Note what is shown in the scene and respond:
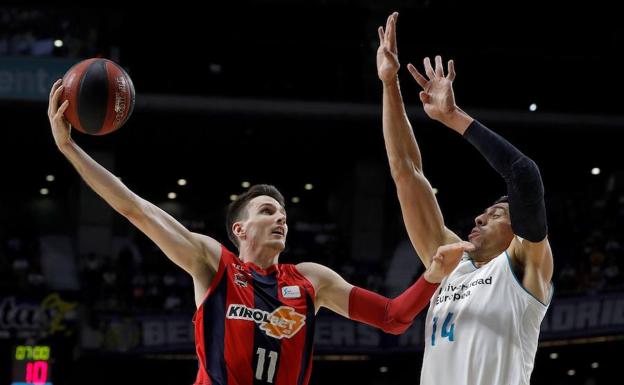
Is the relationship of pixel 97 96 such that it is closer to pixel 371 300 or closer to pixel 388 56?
pixel 388 56

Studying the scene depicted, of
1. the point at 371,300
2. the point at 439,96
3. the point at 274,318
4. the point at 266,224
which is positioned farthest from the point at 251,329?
the point at 439,96

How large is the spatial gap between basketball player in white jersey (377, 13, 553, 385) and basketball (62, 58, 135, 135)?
1401mm

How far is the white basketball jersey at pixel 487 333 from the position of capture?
4359 mm

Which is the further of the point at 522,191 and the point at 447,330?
the point at 447,330

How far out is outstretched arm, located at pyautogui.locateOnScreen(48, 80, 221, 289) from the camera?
4.39 meters

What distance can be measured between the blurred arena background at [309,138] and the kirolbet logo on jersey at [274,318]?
12.7 meters

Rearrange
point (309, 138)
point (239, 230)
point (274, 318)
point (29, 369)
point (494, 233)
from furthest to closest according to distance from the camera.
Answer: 1. point (309, 138)
2. point (29, 369)
3. point (239, 230)
4. point (494, 233)
5. point (274, 318)

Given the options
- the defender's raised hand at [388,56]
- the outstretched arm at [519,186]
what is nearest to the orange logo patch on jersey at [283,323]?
the outstretched arm at [519,186]

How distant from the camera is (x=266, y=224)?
4.90 metres

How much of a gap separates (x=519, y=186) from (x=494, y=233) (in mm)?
669

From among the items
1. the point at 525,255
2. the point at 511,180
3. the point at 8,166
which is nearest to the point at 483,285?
the point at 525,255

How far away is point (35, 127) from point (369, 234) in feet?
24.6

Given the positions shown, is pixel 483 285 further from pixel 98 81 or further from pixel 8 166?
pixel 8 166

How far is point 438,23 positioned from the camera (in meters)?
19.5
